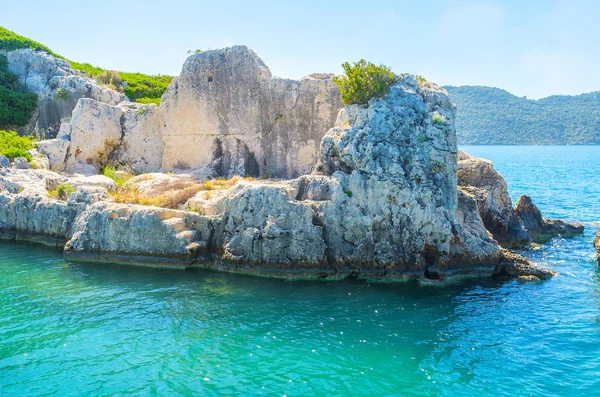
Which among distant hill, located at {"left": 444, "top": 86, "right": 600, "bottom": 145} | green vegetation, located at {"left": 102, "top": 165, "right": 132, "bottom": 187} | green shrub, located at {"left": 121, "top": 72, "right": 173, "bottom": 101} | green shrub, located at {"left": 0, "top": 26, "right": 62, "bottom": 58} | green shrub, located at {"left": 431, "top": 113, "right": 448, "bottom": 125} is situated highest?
distant hill, located at {"left": 444, "top": 86, "right": 600, "bottom": 145}

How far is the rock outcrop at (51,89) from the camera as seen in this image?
33031 mm

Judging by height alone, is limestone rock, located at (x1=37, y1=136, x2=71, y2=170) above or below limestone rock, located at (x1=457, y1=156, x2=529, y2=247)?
above

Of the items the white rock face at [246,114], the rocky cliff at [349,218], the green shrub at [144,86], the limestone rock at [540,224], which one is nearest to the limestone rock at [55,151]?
the white rock face at [246,114]

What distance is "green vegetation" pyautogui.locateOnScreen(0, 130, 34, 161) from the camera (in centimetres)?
2610

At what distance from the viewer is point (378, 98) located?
21000 mm

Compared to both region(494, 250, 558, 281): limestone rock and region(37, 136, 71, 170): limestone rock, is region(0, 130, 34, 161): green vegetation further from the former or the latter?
region(494, 250, 558, 281): limestone rock

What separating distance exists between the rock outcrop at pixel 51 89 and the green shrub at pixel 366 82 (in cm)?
1863

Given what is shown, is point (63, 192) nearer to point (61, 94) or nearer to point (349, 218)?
point (61, 94)

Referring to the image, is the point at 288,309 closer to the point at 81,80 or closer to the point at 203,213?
the point at 203,213

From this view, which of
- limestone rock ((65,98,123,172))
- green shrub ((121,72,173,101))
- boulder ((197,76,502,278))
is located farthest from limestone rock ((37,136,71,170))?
boulder ((197,76,502,278))

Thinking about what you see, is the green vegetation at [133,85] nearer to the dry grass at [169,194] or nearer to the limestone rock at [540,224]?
the dry grass at [169,194]

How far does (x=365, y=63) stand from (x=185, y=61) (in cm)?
1019

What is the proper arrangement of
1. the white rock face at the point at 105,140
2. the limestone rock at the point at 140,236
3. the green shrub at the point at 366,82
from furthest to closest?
1. the white rock face at the point at 105,140
2. the green shrub at the point at 366,82
3. the limestone rock at the point at 140,236

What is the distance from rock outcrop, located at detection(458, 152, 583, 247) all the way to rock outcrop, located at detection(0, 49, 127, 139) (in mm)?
23064
